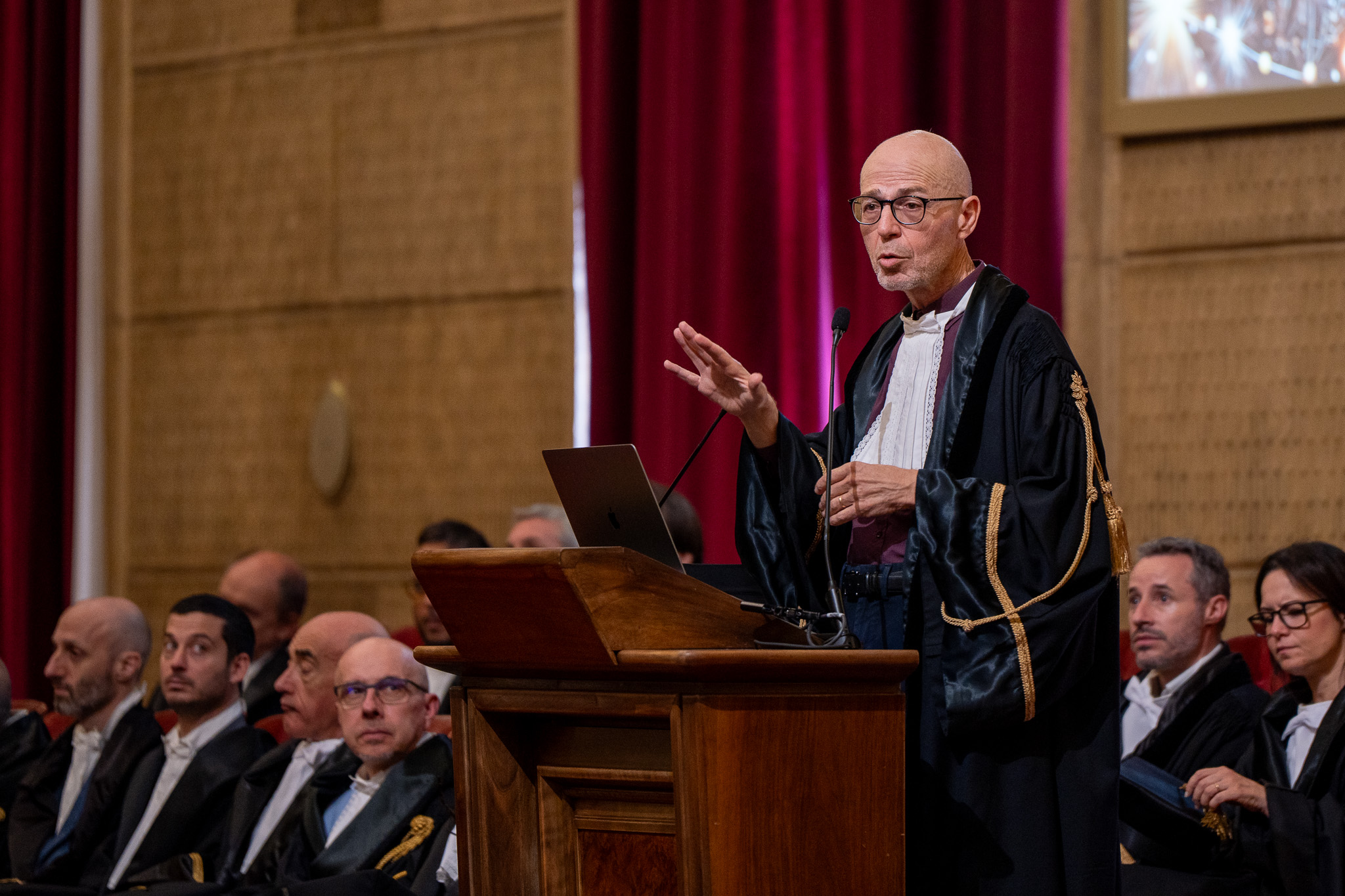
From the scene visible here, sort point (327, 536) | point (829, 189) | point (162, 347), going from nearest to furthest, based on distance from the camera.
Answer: point (829, 189)
point (327, 536)
point (162, 347)

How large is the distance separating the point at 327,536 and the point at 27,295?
1584 mm

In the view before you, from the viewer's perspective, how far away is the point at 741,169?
5.07m

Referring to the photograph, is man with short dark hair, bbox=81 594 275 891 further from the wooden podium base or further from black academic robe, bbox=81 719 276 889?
the wooden podium base

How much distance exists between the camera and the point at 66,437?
612 cm

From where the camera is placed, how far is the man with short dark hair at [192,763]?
3691 mm

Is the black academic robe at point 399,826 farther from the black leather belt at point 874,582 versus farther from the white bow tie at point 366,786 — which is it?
the black leather belt at point 874,582

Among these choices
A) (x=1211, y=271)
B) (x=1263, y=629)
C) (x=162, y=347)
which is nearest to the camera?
(x=1263, y=629)

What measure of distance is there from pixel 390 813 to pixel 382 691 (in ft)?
0.91

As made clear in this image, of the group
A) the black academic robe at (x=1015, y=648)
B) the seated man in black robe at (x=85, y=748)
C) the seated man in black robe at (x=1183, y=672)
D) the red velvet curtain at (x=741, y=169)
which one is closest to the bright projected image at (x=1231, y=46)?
the red velvet curtain at (x=741, y=169)

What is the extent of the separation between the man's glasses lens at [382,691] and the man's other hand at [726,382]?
1463 millimetres

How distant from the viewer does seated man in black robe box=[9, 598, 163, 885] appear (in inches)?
154

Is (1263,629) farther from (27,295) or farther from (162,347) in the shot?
(27,295)

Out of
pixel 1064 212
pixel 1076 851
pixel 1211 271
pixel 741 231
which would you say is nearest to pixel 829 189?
pixel 741 231

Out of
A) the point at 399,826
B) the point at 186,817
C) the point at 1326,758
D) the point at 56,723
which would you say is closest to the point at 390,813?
the point at 399,826
